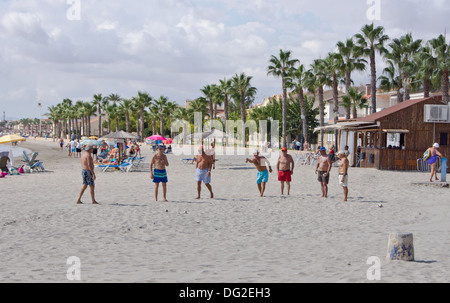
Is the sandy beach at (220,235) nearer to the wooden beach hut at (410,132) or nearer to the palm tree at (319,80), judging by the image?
the wooden beach hut at (410,132)

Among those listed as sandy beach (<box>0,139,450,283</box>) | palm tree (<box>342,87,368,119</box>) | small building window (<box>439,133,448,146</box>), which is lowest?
sandy beach (<box>0,139,450,283</box>)

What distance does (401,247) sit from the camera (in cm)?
652

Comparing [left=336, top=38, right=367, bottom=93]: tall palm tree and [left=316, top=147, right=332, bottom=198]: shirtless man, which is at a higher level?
[left=336, top=38, right=367, bottom=93]: tall palm tree

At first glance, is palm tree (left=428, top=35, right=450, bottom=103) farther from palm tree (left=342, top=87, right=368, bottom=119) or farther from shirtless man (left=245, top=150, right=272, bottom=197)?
shirtless man (left=245, top=150, right=272, bottom=197)

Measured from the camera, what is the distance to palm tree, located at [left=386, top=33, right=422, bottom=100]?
41438 mm

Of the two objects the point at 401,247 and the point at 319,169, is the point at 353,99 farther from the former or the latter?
the point at 401,247

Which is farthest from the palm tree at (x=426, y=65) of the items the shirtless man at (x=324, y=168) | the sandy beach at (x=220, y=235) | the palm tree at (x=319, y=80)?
the shirtless man at (x=324, y=168)

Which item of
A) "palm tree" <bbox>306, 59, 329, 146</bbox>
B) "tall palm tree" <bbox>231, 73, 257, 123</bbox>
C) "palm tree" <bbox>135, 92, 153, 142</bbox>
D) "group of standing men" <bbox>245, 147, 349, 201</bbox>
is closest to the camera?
"group of standing men" <bbox>245, 147, 349, 201</bbox>

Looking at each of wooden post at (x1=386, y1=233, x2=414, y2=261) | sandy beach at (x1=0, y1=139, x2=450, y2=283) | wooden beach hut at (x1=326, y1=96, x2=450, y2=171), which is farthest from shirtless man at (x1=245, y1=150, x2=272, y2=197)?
wooden beach hut at (x1=326, y1=96, x2=450, y2=171)

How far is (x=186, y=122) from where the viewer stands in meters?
85.9

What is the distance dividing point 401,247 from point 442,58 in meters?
30.1

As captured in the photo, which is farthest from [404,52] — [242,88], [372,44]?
[242,88]

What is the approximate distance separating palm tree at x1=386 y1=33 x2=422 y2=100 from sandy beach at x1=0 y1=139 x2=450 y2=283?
28.5m
